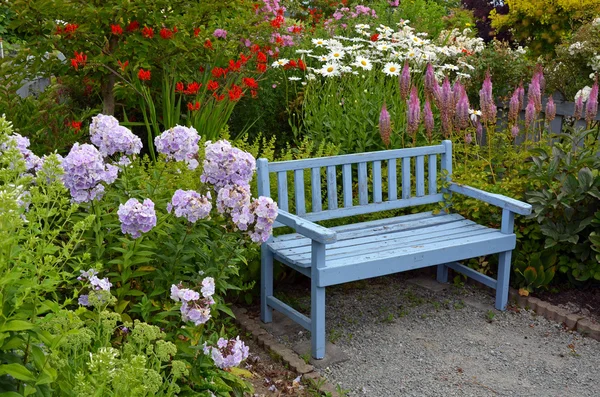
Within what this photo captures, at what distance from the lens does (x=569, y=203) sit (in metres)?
4.41

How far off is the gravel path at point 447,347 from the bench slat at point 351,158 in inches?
34.1

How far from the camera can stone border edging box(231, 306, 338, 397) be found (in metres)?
3.55

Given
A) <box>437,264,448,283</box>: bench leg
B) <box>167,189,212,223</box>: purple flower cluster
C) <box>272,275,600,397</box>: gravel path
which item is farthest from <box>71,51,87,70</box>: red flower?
<box>437,264,448,283</box>: bench leg

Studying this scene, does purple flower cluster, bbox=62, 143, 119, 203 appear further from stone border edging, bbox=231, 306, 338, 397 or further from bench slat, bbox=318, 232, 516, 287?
stone border edging, bbox=231, 306, 338, 397

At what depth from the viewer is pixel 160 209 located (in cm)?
315

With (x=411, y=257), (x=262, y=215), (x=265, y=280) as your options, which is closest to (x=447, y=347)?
(x=411, y=257)

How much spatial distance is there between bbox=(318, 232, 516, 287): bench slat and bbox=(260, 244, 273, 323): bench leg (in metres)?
0.48

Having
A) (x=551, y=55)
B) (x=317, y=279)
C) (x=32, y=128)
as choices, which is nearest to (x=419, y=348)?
(x=317, y=279)

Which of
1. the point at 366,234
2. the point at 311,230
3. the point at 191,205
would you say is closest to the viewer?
the point at 191,205

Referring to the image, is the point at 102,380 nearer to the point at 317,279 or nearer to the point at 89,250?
the point at 89,250

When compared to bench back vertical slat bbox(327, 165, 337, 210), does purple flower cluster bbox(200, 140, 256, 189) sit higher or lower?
higher

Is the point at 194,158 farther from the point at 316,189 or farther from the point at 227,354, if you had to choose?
the point at 316,189

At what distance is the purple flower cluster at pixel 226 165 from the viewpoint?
2.85m

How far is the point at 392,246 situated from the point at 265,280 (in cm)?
73
